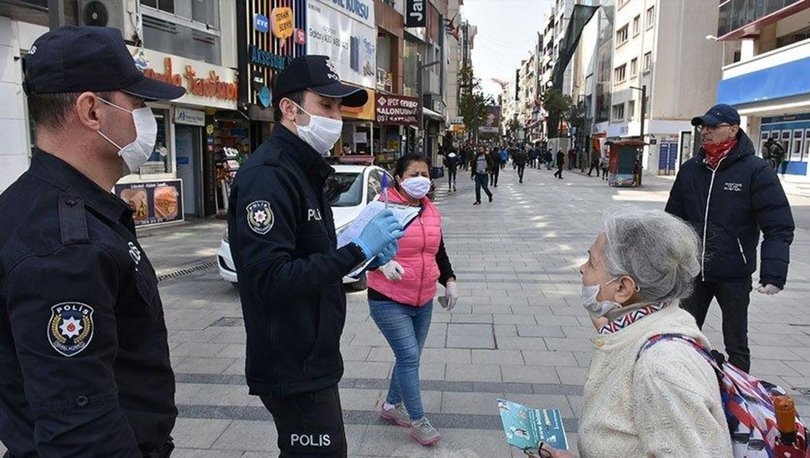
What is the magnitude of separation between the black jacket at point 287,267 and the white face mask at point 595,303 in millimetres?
773

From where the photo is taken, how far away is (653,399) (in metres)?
1.58

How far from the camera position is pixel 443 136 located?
5134 cm

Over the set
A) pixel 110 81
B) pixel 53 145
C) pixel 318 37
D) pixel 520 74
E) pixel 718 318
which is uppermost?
pixel 520 74

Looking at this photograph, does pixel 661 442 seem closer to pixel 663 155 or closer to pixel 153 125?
pixel 153 125

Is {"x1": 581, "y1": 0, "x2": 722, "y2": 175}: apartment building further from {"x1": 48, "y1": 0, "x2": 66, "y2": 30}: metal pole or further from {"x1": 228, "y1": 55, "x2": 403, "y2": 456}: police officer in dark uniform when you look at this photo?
{"x1": 228, "y1": 55, "x2": 403, "y2": 456}: police officer in dark uniform

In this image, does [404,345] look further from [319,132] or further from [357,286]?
[357,286]

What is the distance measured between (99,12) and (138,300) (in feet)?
12.5

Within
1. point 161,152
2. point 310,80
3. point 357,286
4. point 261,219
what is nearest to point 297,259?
point 261,219

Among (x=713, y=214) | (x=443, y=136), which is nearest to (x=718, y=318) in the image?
(x=713, y=214)

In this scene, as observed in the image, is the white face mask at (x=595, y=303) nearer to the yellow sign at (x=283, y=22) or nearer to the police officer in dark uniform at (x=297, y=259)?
the police officer in dark uniform at (x=297, y=259)

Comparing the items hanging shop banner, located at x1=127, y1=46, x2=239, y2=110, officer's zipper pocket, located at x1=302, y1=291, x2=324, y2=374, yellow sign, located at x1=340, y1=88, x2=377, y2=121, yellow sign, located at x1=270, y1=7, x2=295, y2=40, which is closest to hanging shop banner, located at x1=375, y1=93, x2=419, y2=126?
yellow sign, located at x1=340, y1=88, x2=377, y2=121

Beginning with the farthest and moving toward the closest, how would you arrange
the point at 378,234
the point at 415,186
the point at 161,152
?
the point at 161,152, the point at 415,186, the point at 378,234

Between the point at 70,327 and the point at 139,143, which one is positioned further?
the point at 139,143

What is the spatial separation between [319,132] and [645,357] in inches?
56.9
